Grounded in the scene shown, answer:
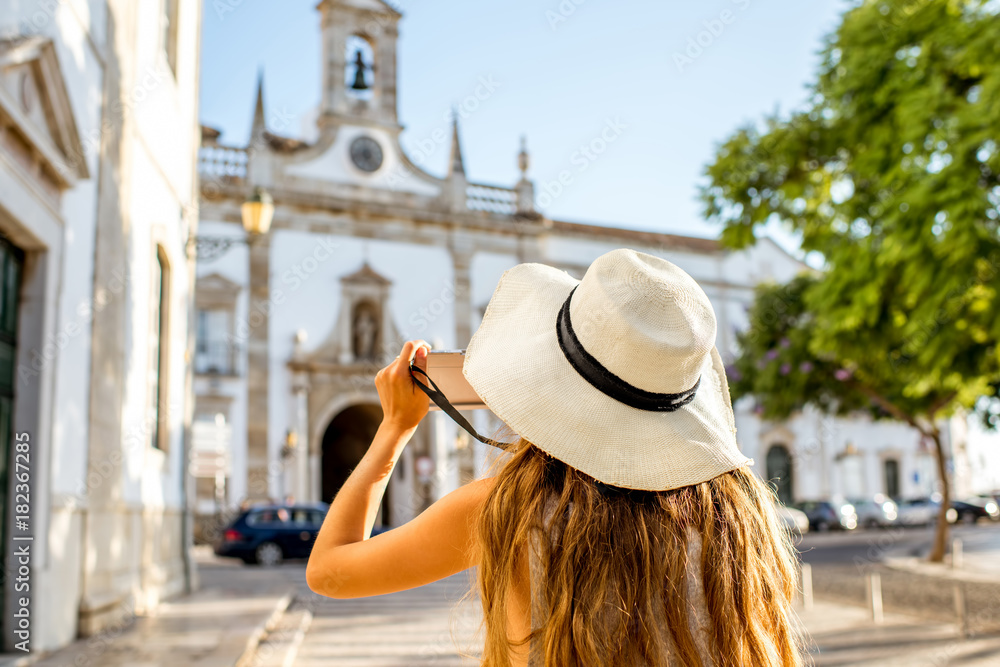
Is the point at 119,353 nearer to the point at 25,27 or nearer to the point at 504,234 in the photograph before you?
the point at 25,27

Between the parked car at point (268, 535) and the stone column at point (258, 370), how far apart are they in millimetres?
5096

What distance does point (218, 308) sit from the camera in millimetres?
27172

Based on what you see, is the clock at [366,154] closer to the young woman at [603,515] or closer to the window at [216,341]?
the window at [216,341]

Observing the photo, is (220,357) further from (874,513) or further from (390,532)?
(390,532)

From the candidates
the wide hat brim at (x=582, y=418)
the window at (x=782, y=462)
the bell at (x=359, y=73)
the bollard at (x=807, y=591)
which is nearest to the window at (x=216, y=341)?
the bell at (x=359, y=73)

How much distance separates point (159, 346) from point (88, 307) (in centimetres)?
392

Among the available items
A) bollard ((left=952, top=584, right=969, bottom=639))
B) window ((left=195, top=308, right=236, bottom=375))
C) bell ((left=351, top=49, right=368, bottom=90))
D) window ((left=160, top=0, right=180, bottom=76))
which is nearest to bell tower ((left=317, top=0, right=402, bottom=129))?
bell ((left=351, top=49, right=368, bottom=90))

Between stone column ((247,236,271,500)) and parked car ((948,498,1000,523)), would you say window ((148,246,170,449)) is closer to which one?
stone column ((247,236,271,500))

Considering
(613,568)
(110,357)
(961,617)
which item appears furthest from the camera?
(961,617)

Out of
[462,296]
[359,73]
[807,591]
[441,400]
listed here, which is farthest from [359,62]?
[441,400]

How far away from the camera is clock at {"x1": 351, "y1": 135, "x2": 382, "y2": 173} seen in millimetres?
30203

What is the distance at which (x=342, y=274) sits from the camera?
1156 inches

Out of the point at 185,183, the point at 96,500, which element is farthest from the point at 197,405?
the point at 96,500

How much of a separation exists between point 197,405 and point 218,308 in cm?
289
